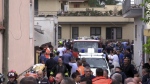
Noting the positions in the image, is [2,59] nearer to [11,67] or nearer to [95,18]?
[11,67]

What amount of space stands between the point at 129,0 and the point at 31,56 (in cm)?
675

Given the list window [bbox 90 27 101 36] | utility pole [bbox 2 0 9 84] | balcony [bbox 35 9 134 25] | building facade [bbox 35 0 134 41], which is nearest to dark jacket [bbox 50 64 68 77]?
utility pole [bbox 2 0 9 84]

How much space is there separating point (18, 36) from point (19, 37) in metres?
0.24

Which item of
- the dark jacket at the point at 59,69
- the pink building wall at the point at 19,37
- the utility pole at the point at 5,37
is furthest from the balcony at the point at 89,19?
the utility pole at the point at 5,37

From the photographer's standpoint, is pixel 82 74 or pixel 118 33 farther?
pixel 118 33

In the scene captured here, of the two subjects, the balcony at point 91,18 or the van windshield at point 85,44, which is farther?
the balcony at point 91,18

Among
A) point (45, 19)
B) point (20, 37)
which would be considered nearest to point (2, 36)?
point (20, 37)

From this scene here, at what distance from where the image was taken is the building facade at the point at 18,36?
1606 centimetres

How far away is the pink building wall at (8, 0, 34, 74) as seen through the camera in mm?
16953

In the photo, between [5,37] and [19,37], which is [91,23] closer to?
[19,37]

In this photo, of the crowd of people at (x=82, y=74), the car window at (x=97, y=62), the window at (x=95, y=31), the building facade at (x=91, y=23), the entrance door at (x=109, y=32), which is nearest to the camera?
the crowd of people at (x=82, y=74)

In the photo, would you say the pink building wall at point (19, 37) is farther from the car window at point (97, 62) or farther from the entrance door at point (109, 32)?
the entrance door at point (109, 32)

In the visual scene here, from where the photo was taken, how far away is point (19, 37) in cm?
1909

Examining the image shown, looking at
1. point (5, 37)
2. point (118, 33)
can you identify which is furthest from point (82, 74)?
point (118, 33)
